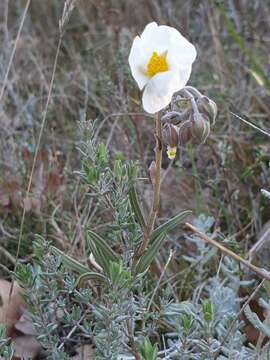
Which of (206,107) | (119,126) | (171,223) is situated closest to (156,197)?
(171,223)

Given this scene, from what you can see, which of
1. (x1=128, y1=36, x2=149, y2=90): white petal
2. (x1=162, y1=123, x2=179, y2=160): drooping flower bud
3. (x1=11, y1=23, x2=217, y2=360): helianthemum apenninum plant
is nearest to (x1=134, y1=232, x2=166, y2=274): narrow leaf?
(x1=11, y1=23, x2=217, y2=360): helianthemum apenninum plant

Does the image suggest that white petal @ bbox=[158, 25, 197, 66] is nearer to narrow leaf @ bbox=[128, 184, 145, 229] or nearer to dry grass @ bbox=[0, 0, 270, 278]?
narrow leaf @ bbox=[128, 184, 145, 229]

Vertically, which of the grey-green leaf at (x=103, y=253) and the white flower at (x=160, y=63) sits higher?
the white flower at (x=160, y=63)

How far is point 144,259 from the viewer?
1212 millimetres

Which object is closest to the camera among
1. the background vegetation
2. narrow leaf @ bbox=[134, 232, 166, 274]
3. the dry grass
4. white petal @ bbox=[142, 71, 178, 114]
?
white petal @ bbox=[142, 71, 178, 114]

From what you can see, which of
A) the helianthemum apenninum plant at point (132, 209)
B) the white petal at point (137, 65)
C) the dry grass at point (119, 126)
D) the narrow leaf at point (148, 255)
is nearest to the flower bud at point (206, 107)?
the helianthemum apenninum plant at point (132, 209)

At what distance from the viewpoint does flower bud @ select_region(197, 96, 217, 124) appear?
1.19 meters

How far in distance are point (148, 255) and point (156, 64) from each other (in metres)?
0.34

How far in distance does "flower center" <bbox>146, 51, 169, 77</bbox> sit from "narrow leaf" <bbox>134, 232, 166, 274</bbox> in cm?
29

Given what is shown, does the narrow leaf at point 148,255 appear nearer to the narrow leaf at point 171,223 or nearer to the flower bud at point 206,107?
the narrow leaf at point 171,223

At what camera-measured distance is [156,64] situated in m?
1.16

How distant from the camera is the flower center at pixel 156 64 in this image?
3.79 ft

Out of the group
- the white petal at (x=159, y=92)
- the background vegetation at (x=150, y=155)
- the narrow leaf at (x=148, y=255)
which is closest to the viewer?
the white petal at (x=159, y=92)

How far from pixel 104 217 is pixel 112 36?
1070 mm
